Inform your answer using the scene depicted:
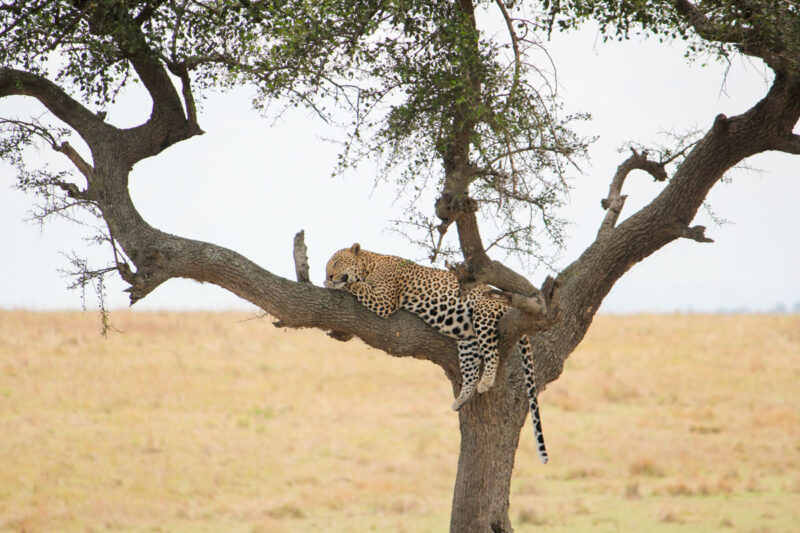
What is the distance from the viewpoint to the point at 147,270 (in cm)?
722

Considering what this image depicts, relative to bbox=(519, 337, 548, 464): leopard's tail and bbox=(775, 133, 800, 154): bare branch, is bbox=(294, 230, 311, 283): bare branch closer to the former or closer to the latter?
bbox=(519, 337, 548, 464): leopard's tail

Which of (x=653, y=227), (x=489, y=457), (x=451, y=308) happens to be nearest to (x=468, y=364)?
(x=451, y=308)

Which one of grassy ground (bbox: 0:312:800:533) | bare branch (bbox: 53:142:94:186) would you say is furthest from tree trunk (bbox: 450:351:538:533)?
grassy ground (bbox: 0:312:800:533)

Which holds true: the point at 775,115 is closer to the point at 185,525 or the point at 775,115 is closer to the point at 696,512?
the point at 696,512

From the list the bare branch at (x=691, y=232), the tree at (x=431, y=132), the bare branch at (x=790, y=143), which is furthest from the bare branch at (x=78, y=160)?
the bare branch at (x=790, y=143)

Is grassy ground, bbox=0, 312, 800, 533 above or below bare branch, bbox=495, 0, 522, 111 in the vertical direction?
below

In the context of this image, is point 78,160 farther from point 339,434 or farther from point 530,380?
point 339,434

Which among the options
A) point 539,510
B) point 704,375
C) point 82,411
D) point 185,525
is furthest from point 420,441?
point 704,375

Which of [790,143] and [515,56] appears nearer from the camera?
[515,56]

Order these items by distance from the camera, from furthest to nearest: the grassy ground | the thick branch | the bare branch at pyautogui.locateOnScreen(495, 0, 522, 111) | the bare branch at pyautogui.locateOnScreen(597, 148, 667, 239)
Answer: the grassy ground, the bare branch at pyautogui.locateOnScreen(597, 148, 667, 239), the thick branch, the bare branch at pyautogui.locateOnScreen(495, 0, 522, 111)

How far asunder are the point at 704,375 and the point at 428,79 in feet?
67.2

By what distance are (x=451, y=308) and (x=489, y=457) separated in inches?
59.6

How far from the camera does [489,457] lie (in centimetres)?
818

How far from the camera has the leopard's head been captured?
8016 millimetres
